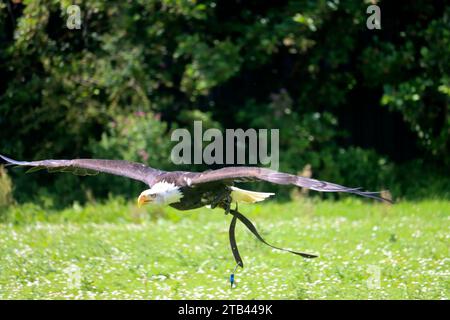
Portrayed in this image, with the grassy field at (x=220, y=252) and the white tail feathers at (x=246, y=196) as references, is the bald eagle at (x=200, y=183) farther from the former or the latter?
the grassy field at (x=220, y=252)

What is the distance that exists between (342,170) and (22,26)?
501cm

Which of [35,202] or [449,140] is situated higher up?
[449,140]

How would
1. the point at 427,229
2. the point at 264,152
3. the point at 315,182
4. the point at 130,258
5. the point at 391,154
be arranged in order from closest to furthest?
the point at 315,182 < the point at 130,258 < the point at 427,229 < the point at 264,152 < the point at 391,154

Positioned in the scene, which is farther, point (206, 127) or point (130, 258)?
point (206, 127)

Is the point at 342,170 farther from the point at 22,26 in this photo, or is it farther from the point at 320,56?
the point at 22,26

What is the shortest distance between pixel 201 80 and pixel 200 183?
6.43 m

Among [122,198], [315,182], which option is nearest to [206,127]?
[122,198]

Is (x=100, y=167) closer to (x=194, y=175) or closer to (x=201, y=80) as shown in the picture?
(x=194, y=175)

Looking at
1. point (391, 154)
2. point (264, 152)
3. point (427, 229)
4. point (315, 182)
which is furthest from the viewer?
point (391, 154)

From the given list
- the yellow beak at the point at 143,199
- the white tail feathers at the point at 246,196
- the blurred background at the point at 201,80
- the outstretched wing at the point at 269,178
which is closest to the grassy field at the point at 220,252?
the white tail feathers at the point at 246,196

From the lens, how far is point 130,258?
27.9 ft

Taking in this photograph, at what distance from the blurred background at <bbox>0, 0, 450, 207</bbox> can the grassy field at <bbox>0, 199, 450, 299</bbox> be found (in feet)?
3.75

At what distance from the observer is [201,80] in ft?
41.0

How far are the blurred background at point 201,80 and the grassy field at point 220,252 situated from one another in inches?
45.0
